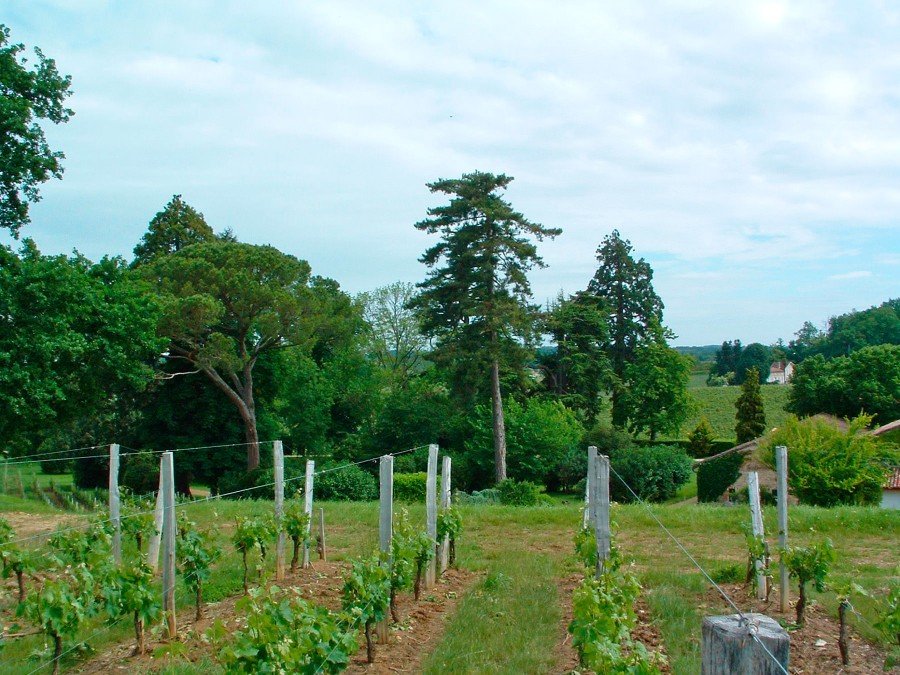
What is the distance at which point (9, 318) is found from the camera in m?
18.1

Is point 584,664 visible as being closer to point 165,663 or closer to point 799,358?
point 165,663

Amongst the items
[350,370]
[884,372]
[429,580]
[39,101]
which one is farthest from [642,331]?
[429,580]

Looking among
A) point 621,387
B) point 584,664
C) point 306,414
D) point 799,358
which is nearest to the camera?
point 584,664

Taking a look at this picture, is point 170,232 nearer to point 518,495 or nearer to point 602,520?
point 518,495

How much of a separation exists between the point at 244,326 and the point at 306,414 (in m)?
7.80

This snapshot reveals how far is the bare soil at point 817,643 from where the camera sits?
249 inches

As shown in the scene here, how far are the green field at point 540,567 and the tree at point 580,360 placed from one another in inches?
1009

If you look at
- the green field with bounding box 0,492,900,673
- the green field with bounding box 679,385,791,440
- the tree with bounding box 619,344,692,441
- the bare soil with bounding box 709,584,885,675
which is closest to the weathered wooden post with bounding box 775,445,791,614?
the bare soil with bounding box 709,584,885,675

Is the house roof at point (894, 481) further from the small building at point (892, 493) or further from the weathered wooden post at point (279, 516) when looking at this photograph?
the weathered wooden post at point (279, 516)

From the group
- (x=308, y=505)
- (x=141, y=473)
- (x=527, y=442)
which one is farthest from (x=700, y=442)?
(x=308, y=505)

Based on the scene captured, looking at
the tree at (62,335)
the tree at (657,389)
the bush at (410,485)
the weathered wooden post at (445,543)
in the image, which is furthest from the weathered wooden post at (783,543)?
the tree at (657,389)

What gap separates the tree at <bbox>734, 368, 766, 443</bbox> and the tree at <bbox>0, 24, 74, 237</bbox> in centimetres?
3766

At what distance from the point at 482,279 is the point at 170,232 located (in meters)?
14.2

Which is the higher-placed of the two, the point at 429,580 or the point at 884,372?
the point at 884,372
